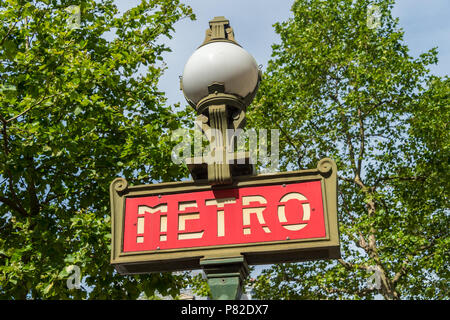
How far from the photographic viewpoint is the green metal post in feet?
9.07

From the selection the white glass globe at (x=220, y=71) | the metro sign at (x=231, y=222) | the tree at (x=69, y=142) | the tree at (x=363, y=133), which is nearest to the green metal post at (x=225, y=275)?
the metro sign at (x=231, y=222)

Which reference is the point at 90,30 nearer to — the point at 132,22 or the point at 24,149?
the point at 132,22

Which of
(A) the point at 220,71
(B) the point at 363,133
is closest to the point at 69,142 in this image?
(A) the point at 220,71

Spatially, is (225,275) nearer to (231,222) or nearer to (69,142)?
(231,222)

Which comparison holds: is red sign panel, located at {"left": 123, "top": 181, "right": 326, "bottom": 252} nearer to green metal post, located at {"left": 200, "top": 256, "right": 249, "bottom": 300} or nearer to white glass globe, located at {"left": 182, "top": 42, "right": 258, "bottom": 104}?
green metal post, located at {"left": 200, "top": 256, "right": 249, "bottom": 300}

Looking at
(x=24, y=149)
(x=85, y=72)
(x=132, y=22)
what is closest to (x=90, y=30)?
(x=132, y=22)

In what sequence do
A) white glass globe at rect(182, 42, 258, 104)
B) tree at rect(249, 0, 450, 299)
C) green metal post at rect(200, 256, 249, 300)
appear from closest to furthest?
green metal post at rect(200, 256, 249, 300)
white glass globe at rect(182, 42, 258, 104)
tree at rect(249, 0, 450, 299)

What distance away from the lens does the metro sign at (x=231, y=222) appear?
2.80m

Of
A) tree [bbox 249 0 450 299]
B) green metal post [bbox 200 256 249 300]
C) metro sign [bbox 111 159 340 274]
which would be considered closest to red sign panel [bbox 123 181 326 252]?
metro sign [bbox 111 159 340 274]

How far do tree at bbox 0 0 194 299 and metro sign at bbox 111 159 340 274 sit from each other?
14.5 ft

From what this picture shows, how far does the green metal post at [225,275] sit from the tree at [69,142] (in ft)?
15.9

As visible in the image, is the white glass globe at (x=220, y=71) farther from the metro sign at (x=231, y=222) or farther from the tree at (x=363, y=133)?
the tree at (x=363, y=133)

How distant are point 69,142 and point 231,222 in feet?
17.6

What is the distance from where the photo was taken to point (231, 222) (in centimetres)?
288
